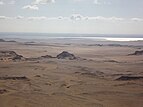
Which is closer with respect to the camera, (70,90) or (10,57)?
(70,90)

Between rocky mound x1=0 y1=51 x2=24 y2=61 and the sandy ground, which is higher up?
rocky mound x1=0 y1=51 x2=24 y2=61

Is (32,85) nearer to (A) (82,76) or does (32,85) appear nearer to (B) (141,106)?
(A) (82,76)

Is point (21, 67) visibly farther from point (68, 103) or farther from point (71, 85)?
point (68, 103)

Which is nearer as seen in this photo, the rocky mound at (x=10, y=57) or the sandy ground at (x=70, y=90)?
the sandy ground at (x=70, y=90)

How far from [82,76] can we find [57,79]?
3861 mm

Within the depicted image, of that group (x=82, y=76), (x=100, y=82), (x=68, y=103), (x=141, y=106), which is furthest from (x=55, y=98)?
(x=82, y=76)

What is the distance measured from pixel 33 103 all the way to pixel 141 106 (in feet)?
26.1

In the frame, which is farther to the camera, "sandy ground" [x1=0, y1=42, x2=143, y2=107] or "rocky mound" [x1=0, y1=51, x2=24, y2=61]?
"rocky mound" [x1=0, y1=51, x2=24, y2=61]

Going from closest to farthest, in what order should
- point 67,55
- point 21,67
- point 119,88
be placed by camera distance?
point 119,88, point 21,67, point 67,55

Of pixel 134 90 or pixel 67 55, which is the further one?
pixel 67 55

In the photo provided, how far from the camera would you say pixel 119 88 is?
94.3 ft

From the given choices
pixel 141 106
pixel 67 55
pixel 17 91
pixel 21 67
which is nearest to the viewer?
pixel 141 106

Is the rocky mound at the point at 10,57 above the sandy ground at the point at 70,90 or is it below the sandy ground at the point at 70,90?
above

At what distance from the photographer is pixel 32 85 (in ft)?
97.6
